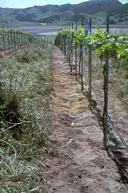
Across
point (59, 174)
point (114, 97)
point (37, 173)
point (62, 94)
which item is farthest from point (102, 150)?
point (62, 94)

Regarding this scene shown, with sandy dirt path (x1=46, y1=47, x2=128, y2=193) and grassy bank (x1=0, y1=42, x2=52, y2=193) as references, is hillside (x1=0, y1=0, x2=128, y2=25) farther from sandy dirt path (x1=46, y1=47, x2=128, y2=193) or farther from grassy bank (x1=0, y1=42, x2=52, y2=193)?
grassy bank (x1=0, y1=42, x2=52, y2=193)

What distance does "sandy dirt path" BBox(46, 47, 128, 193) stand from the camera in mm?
4719

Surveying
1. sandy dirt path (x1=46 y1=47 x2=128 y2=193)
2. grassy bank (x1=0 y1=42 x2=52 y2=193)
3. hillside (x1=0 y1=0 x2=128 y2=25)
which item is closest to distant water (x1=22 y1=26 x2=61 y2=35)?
hillside (x1=0 y1=0 x2=128 y2=25)

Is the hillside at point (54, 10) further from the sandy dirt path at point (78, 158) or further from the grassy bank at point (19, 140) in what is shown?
the grassy bank at point (19, 140)

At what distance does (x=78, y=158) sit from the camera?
5.62 metres

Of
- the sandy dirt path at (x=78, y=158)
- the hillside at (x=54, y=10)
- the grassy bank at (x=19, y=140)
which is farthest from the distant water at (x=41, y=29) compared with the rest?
the grassy bank at (x=19, y=140)

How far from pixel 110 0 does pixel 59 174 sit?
78.5 m

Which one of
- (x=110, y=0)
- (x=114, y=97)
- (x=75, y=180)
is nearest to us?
(x=75, y=180)

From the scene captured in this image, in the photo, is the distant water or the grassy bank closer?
the grassy bank

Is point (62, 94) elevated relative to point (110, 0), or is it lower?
lower

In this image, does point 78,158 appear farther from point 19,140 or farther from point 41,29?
point 41,29

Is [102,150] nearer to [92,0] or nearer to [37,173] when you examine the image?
[37,173]

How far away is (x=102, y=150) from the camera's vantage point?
5.89 meters

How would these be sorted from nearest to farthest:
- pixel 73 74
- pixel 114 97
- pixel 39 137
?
pixel 39 137
pixel 114 97
pixel 73 74
